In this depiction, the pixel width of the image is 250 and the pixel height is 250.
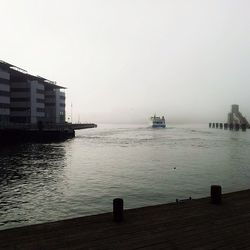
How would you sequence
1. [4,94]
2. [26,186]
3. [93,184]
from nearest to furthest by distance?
[26,186] < [93,184] < [4,94]

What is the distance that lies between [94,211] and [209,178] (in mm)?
18519

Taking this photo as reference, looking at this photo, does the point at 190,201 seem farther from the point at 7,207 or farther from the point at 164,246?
the point at 7,207

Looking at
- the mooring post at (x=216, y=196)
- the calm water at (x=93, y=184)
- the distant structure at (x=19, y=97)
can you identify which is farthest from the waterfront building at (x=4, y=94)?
the mooring post at (x=216, y=196)

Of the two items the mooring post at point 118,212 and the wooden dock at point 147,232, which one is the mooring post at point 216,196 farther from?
the mooring post at point 118,212

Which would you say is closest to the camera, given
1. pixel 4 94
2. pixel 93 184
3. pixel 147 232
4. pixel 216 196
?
pixel 147 232

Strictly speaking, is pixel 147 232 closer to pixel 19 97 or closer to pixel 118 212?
pixel 118 212

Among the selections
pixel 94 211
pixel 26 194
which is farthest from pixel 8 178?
pixel 94 211

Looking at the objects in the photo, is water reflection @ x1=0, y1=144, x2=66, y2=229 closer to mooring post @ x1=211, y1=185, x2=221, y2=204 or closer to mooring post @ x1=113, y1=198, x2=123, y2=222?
mooring post @ x1=113, y1=198, x2=123, y2=222

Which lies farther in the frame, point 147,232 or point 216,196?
point 216,196

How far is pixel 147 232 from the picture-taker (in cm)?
1180

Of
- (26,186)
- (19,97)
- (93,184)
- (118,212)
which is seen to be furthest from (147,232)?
(19,97)

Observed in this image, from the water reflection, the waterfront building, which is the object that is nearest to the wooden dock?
the water reflection

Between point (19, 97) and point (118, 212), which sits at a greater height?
point (19, 97)

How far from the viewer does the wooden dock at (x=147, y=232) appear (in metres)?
10.7
